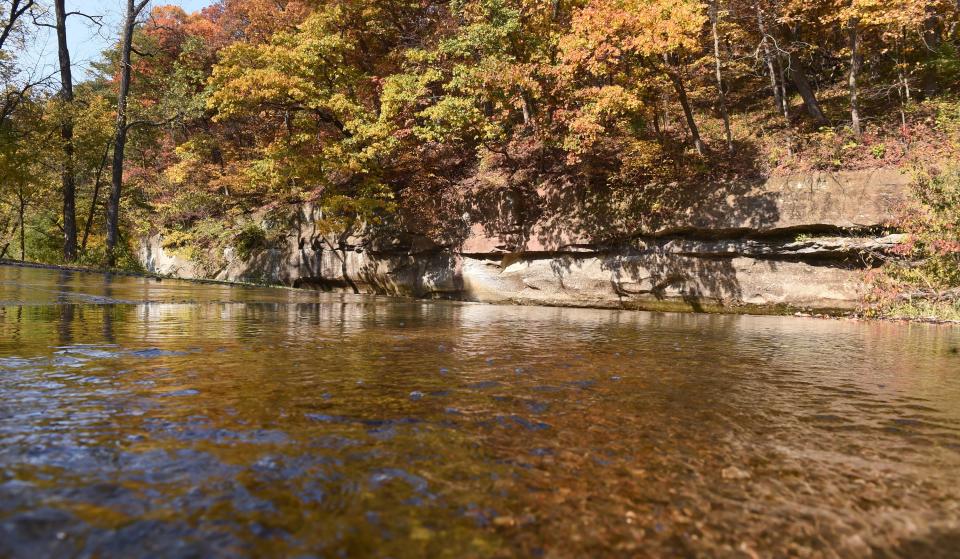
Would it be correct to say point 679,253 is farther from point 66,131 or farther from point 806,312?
point 66,131

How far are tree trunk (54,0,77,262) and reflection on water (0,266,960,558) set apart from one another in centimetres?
2095

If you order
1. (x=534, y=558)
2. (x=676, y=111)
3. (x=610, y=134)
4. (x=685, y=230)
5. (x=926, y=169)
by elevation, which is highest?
(x=676, y=111)

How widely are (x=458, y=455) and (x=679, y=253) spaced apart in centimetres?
1406

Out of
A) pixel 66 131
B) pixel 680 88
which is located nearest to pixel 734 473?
pixel 680 88

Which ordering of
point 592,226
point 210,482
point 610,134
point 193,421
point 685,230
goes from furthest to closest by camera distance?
point 610,134
point 592,226
point 685,230
point 193,421
point 210,482

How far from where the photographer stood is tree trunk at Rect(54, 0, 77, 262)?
20.2 metres

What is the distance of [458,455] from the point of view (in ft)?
7.41

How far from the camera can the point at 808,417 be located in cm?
303

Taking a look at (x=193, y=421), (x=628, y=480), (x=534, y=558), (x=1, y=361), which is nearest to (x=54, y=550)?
(x=193, y=421)

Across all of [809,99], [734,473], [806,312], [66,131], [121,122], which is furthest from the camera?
[66,131]

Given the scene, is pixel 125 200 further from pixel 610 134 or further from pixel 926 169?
pixel 926 169

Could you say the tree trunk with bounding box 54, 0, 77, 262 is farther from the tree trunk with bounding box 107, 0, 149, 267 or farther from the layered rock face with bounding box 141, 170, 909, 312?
the layered rock face with bounding box 141, 170, 909, 312

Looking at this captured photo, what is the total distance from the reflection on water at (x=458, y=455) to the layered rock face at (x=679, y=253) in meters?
9.67

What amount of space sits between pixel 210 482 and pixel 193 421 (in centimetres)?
80
